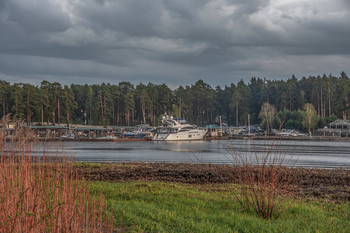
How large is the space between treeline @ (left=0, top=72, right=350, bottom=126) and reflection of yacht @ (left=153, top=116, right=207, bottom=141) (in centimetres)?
2556

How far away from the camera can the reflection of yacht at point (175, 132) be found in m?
87.6

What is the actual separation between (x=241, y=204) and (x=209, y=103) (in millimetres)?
136396

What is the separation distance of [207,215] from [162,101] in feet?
400

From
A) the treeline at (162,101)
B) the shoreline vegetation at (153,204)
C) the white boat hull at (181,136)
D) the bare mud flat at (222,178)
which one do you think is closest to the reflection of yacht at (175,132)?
the white boat hull at (181,136)

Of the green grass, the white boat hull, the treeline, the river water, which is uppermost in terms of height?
the treeline

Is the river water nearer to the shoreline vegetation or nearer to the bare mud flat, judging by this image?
the bare mud flat

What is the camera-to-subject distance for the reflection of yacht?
3450 inches

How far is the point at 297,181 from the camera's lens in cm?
1783

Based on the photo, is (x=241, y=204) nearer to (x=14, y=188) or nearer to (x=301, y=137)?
(x=14, y=188)

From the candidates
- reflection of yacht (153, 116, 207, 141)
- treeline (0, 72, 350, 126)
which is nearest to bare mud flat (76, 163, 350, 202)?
reflection of yacht (153, 116, 207, 141)

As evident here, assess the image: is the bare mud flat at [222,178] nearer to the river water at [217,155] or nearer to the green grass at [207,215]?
the river water at [217,155]

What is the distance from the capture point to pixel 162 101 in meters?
132

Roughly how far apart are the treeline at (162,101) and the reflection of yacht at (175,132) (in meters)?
25.6

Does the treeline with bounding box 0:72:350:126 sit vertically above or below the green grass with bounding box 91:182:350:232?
above
